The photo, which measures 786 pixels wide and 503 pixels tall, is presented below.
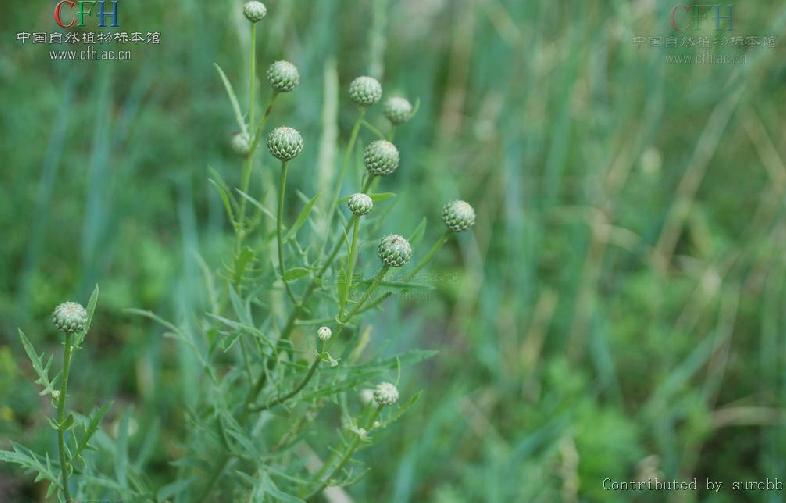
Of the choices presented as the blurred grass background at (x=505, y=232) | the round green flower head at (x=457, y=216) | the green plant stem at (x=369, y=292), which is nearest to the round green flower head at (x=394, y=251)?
the green plant stem at (x=369, y=292)

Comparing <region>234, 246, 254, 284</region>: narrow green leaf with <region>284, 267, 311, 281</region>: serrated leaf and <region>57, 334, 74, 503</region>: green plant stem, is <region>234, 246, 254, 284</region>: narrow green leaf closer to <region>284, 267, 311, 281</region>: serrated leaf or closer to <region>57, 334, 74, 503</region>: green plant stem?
<region>284, 267, 311, 281</region>: serrated leaf

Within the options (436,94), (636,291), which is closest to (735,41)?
(636,291)

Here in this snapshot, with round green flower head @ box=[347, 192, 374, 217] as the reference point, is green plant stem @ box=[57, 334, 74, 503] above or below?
below

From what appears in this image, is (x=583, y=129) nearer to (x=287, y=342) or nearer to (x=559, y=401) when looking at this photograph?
(x=559, y=401)

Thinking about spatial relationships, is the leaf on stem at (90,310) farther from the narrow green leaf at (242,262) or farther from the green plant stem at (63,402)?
the narrow green leaf at (242,262)

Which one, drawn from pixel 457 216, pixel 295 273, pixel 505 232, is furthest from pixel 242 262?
pixel 505 232

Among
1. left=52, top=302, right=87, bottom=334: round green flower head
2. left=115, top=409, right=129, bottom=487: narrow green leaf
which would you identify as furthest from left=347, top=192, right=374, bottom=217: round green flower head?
left=115, top=409, right=129, bottom=487: narrow green leaf

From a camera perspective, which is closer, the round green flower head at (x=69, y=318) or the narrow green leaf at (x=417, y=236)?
the round green flower head at (x=69, y=318)
